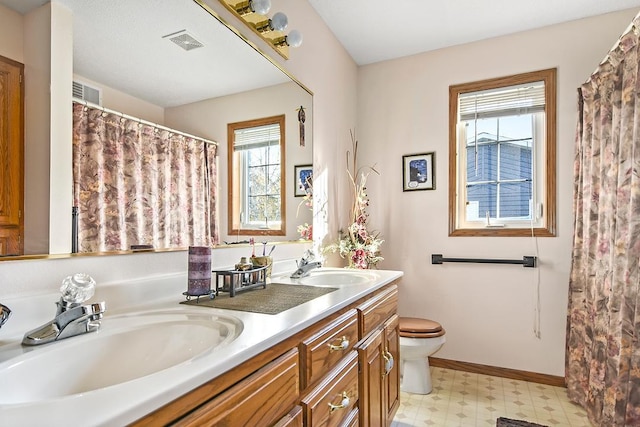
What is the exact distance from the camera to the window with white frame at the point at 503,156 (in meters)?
2.44

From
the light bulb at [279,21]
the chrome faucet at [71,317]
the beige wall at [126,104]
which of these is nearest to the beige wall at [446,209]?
the light bulb at [279,21]

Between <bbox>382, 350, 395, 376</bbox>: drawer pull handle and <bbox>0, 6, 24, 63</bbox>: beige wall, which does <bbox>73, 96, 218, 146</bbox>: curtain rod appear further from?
<bbox>382, 350, 395, 376</bbox>: drawer pull handle

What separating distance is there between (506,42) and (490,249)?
1.49 m

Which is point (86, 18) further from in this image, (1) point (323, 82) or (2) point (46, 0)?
(1) point (323, 82)

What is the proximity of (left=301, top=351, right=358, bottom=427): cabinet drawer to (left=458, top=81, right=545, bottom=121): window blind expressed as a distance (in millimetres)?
2134

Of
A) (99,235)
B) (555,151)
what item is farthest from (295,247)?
(555,151)

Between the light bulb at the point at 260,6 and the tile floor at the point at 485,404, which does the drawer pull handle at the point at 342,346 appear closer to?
the tile floor at the point at 485,404

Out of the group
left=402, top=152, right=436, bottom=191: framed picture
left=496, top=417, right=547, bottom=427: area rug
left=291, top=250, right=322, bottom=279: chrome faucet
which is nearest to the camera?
left=291, top=250, right=322, bottom=279: chrome faucet

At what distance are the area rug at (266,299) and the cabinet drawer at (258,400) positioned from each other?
184 millimetres

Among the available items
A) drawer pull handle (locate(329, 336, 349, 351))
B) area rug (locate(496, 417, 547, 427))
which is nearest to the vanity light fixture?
drawer pull handle (locate(329, 336, 349, 351))

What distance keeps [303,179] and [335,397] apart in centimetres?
123

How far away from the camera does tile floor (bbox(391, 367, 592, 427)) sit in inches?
77.7

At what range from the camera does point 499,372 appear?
8.22 feet

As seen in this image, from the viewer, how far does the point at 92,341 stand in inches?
29.2
